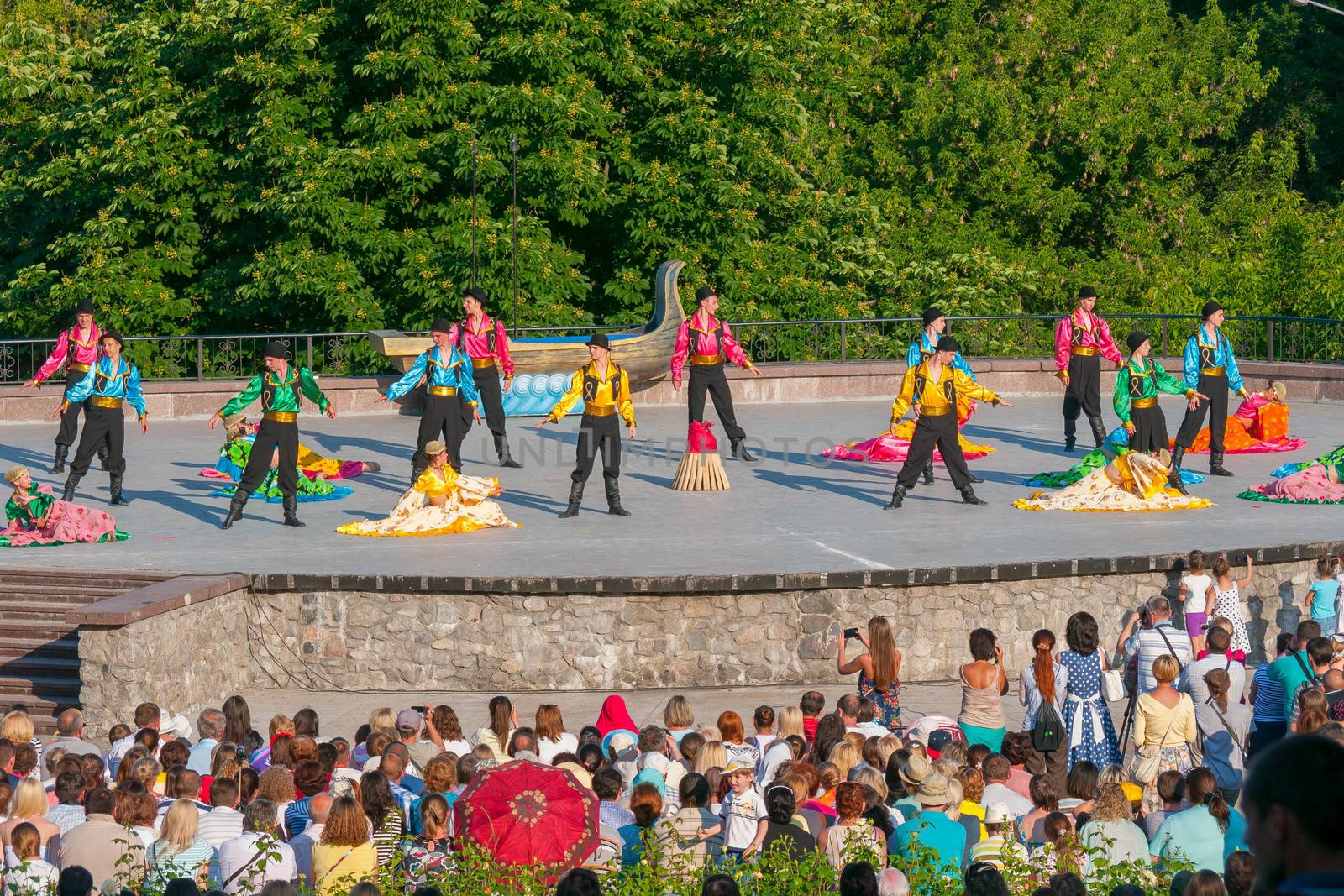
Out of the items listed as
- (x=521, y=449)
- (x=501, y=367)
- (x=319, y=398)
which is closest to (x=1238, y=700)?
(x=319, y=398)

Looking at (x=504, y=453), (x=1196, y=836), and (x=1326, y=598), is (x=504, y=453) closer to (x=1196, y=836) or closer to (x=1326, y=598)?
(x=1326, y=598)

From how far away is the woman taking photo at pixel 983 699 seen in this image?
10.3 metres

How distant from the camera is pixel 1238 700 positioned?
34.1 feet

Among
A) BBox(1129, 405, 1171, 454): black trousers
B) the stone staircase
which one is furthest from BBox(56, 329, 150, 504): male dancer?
BBox(1129, 405, 1171, 454): black trousers

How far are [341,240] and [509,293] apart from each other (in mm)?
2684

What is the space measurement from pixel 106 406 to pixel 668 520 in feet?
18.5

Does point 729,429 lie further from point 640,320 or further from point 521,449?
point 640,320

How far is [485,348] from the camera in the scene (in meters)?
19.8

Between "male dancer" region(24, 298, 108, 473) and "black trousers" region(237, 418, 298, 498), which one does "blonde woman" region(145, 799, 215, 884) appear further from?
"male dancer" region(24, 298, 108, 473)

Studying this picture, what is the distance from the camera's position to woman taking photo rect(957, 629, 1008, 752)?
10297mm

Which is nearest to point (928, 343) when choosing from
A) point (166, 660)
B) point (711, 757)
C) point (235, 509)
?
point (235, 509)

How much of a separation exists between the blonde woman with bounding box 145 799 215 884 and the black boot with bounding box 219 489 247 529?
8.88 meters

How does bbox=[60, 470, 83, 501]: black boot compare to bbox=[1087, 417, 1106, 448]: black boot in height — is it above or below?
below

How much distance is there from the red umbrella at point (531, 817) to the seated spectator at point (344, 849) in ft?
1.34
